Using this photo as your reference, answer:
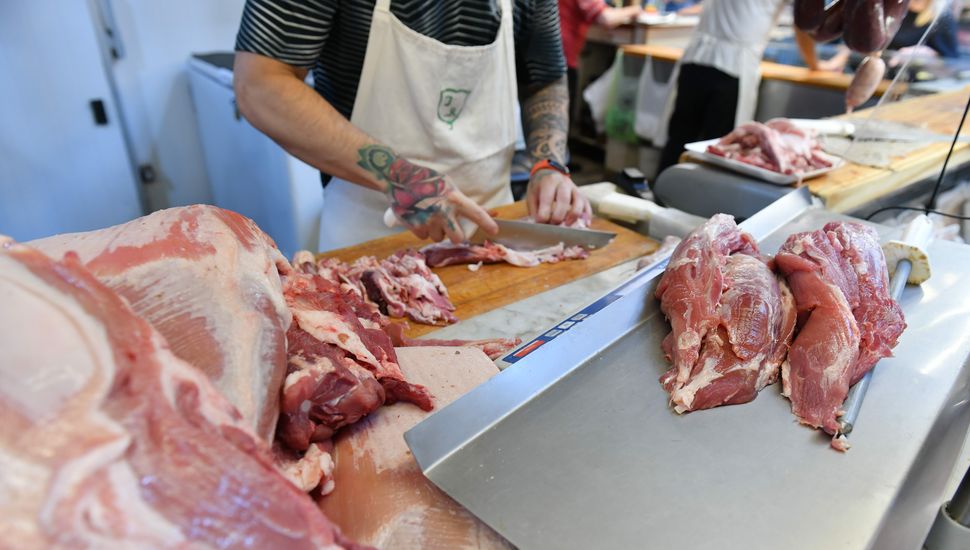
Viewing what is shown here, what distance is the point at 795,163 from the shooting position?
3020 mm

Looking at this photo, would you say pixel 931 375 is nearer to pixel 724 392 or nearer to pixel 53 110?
pixel 724 392

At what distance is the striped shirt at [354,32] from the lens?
2.14 metres

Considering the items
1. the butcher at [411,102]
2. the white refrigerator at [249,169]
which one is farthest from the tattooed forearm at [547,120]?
the white refrigerator at [249,169]

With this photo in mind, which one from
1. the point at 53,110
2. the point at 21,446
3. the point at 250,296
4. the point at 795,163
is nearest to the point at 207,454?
the point at 21,446

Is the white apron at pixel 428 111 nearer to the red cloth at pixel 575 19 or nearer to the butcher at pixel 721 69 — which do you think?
the butcher at pixel 721 69

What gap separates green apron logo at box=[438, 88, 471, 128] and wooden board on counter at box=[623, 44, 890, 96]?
3.61 m

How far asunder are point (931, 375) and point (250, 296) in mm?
1755

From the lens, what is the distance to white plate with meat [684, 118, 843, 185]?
2.95 m

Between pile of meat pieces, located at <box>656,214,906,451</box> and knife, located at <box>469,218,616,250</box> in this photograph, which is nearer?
pile of meat pieces, located at <box>656,214,906,451</box>

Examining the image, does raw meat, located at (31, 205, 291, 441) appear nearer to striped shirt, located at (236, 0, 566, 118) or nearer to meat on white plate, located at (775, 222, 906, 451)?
striped shirt, located at (236, 0, 566, 118)

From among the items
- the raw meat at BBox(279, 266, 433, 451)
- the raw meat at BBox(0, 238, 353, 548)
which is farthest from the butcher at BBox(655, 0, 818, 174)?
the raw meat at BBox(0, 238, 353, 548)

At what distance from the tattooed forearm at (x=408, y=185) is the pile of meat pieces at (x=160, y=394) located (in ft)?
3.22

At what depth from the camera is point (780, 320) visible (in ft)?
5.48

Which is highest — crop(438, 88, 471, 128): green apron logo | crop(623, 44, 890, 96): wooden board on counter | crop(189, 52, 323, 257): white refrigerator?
crop(438, 88, 471, 128): green apron logo
